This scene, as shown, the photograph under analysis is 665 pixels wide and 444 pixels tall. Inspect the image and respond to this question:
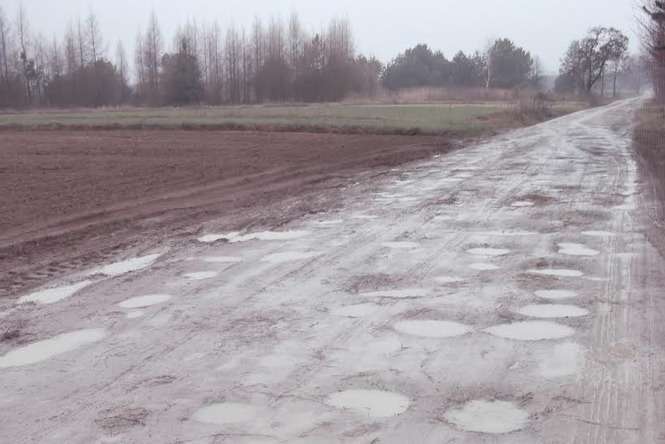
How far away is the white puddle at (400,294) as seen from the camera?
224 inches

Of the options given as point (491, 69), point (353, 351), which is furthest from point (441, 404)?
point (491, 69)

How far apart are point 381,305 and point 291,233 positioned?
3.09 meters

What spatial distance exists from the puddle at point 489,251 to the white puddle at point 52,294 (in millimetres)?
3789

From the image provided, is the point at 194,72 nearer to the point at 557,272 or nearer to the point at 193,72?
the point at 193,72

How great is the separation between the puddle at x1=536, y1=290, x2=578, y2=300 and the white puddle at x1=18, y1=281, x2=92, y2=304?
3.90 m

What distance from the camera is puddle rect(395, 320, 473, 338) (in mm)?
4781

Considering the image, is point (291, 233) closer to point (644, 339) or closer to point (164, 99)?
point (644, 339)

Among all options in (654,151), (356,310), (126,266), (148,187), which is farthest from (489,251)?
(654,151)

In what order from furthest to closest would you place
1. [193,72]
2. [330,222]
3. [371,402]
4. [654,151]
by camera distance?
[193,72] < [654,151] < [330,222] < [371,402]

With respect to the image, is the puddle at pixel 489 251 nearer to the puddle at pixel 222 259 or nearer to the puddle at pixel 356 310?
the puddle at pixel 356 310

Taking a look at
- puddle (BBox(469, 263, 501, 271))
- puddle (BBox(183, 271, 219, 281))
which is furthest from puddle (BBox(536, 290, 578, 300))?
puddle (BBox(183, 271, 219, 281))

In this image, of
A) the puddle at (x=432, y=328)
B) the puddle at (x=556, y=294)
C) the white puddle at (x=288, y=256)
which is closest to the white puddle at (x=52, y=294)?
the white puddle at (x=288, y=256)

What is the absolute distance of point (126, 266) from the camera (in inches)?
269

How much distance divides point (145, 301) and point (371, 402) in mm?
2557
